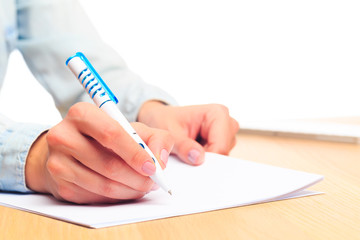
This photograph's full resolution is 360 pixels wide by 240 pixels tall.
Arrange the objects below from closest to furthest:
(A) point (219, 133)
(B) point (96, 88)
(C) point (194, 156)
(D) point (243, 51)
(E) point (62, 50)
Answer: (B) point (96, 88) → (C) point (194, 156) → (A) point (219, 133) → (E) point (62, 50) → (D) point (243, 51)

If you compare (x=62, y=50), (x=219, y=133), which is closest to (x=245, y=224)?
(x=219, y=133)

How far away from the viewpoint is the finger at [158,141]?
1.59 ft

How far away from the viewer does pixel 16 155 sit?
539mm

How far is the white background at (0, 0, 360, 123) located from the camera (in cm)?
140

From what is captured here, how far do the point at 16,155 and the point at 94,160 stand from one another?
0.14m

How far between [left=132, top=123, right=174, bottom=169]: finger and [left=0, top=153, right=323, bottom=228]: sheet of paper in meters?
0.03

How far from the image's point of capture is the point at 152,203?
461 millimetres

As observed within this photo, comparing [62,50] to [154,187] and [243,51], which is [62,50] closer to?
[154,187]

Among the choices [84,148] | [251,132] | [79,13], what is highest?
[79,13]

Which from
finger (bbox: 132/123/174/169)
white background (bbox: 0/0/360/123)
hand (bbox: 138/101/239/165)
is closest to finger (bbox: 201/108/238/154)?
hand (bbox: 138/101/239/165)

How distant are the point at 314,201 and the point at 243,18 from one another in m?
1.12

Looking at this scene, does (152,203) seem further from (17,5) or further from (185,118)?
(17,5)

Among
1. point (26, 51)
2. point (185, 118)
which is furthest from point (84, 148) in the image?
point (26, 51)

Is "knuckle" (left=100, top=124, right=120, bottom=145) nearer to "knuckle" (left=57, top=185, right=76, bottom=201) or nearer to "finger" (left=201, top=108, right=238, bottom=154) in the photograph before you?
"knuckle" (left=57, top=185, right=76, bottom=201)
